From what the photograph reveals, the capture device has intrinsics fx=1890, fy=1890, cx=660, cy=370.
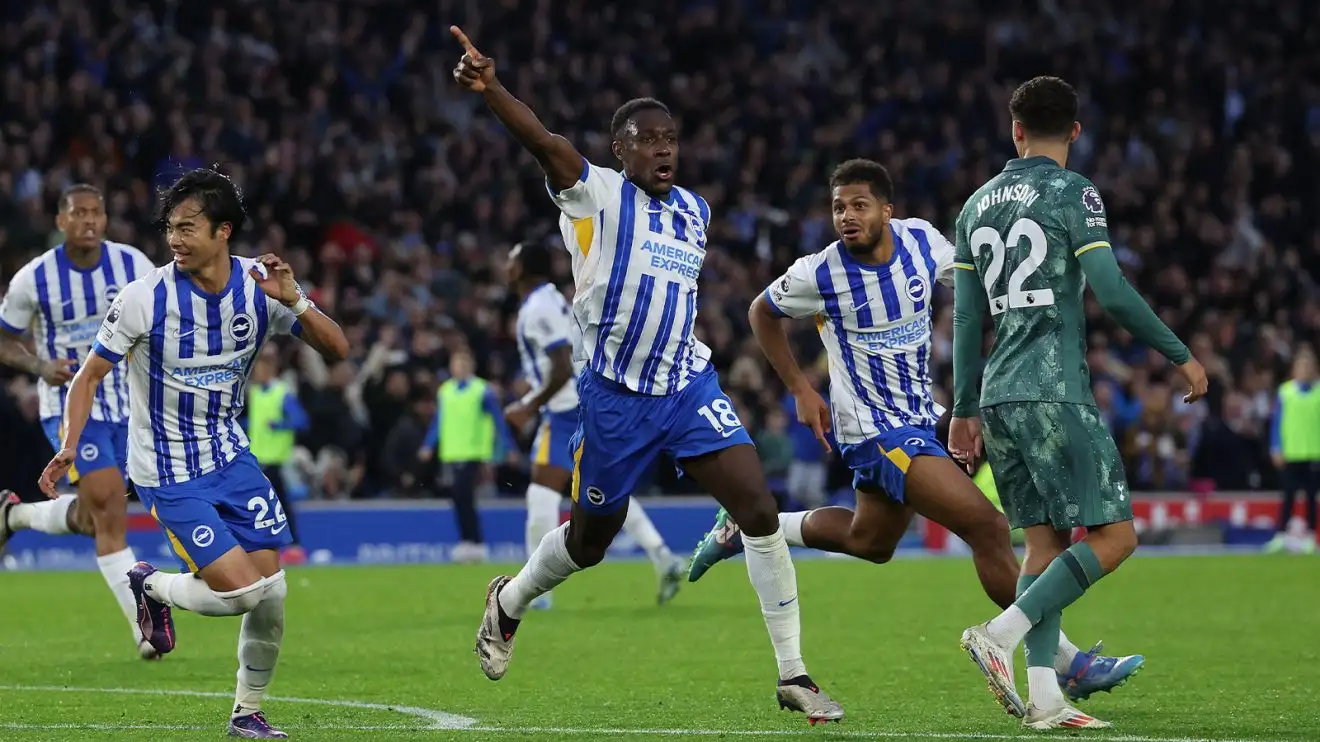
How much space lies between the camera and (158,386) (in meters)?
7.35

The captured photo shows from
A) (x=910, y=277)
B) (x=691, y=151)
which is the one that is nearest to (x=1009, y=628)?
(x=910, y=277)

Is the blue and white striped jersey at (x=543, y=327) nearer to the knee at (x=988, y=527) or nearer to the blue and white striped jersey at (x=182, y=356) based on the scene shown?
the knee at (x=988, y=527)

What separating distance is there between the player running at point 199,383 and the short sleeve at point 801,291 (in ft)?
8.40

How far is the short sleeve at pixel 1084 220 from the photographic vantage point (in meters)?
6.81

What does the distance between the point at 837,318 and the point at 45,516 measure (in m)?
4.92

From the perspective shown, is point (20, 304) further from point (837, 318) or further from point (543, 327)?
point (837, 318)

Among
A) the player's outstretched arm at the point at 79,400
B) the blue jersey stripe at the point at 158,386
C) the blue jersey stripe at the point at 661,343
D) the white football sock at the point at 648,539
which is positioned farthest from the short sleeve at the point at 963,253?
the white football sock at the point at 648,539

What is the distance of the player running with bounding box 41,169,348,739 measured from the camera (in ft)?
23.6

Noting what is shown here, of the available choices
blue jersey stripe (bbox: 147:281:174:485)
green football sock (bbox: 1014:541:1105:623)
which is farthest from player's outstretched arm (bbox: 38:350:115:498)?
green football sock (bbox: 1014:541:1105:623)

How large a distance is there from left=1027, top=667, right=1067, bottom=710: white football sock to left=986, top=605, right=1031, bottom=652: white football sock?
20 cm

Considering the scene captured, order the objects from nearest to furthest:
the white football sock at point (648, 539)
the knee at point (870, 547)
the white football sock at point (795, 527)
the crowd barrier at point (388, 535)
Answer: the knee at point (870, 547)
the white football sock at point (795, 527)
the white football sock at point (648, 539)
the crowd barrier at point (388, 535)

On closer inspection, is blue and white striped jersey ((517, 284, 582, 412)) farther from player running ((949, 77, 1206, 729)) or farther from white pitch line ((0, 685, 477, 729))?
player running ((949, 77, 1206, 729))

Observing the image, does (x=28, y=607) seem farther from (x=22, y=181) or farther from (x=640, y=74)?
(x=640, y=74)

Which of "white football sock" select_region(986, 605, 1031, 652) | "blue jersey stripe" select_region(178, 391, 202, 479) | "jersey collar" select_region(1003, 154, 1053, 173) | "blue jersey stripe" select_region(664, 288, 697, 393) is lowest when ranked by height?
"white football sock" select_region(986, 605, 1031, 652)
